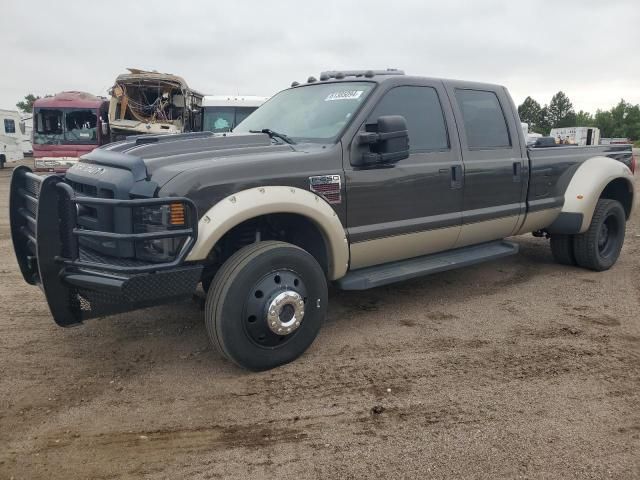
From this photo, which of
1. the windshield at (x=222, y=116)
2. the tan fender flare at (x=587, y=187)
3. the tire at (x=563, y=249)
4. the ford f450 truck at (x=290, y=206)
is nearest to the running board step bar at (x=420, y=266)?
the ford f450 truck at (x=290, y=206)

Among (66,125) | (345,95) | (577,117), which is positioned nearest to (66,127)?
(66,125)

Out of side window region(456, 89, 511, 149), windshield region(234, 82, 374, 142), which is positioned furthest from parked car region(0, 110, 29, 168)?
side window region(456, 89, 511, 149)

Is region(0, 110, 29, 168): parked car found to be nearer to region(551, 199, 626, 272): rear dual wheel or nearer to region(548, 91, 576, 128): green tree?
region(551, 199, 626, 272): rear dual wheel

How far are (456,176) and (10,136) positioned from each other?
25.6m

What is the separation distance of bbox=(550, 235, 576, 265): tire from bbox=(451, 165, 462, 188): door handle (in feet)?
7.37

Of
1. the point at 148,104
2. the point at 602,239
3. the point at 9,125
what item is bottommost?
the point at 602,239

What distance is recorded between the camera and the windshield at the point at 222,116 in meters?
14.9

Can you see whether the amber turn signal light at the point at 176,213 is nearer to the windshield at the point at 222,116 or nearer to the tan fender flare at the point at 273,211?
the tan fender flare at the point at 273,211

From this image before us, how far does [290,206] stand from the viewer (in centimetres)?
345

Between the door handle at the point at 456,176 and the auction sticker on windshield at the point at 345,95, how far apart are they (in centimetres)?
102

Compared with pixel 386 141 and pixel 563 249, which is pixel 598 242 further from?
pixel 386 141

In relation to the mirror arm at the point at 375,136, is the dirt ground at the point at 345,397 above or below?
below

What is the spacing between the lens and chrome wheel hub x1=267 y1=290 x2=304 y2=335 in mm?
3330

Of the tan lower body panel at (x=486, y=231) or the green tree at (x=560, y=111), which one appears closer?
the tan lower body panel at (x=486, y=231)
